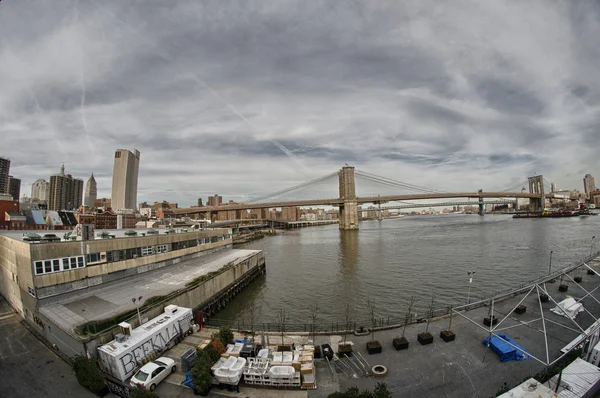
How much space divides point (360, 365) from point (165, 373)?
364 inches

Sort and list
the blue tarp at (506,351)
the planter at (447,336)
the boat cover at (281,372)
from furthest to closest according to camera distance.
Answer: the planter at (447,336) → the blue tarp at (506,351) → the boat cover at (281,372)

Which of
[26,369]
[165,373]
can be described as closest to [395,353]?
[165,373]

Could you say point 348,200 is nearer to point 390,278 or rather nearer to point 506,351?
point 390,278

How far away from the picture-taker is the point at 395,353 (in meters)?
15.0

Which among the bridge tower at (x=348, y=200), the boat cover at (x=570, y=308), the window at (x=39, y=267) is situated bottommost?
the boat cover at (x=570, y=308)

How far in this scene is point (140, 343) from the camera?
14.4 meters

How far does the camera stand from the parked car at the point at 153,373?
41.6 ft

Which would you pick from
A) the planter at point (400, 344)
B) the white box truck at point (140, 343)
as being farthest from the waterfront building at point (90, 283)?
the planter at point (400, 344)

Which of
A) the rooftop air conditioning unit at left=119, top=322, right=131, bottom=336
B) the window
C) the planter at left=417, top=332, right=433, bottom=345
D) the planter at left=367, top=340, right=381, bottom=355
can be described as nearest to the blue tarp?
the planter at left=417, top=332, right=433, bottom=345

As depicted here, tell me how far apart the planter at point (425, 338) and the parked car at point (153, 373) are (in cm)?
1284

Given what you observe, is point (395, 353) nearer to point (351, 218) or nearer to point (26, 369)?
point (26, 369)

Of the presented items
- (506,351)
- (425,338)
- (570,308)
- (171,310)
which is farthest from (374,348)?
(570,308)

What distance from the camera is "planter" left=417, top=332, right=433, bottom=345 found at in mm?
15703

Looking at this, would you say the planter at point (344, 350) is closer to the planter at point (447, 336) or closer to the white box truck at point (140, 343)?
the planter at point (447, 336)
